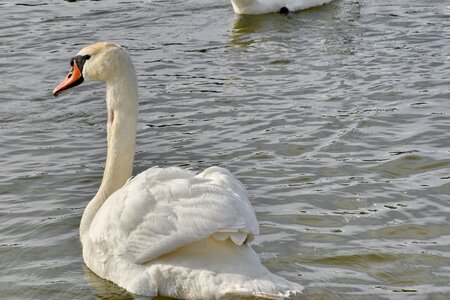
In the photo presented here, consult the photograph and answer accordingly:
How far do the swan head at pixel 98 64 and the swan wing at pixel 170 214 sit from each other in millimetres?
1047

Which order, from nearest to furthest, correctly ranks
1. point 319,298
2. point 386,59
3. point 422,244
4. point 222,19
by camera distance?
point 319,298 < point 422,244 < point 386,59 < point 222,19

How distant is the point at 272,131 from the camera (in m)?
9.88

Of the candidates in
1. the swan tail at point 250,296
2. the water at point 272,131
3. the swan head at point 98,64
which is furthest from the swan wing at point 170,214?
the swan head at point 98,64

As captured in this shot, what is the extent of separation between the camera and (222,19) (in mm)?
15938

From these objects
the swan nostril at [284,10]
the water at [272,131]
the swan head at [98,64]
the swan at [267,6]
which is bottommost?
the swan nostril at [284,10]

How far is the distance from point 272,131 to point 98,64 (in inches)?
115

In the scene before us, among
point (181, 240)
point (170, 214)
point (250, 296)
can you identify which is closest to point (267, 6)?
point (170, 214)

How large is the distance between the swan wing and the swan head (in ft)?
3.44

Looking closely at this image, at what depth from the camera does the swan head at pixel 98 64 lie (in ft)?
23.9

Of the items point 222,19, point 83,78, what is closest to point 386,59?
point 222,19

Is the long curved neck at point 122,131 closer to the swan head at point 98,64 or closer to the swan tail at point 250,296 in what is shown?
the swan head at point 98,64

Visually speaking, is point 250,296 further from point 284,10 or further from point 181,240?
point 284,10

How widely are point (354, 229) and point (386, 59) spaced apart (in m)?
5.41

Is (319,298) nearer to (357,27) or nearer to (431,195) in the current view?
(431,195)
